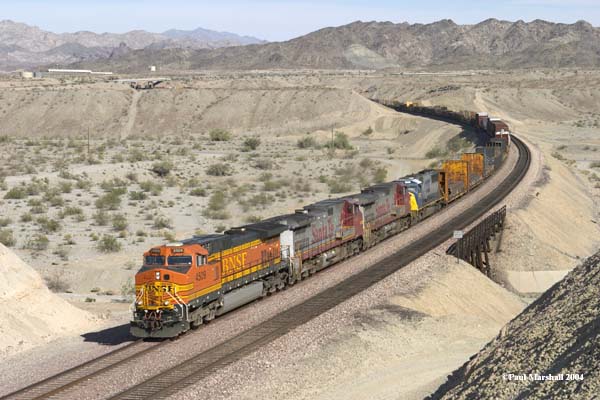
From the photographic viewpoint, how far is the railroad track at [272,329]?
848 inches

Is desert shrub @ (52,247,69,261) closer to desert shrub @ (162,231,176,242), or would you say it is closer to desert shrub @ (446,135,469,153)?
desert shrub @ (162,231,176,242)


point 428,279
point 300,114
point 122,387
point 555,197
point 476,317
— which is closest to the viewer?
point 122,387

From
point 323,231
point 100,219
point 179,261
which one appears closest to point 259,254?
point 179,261

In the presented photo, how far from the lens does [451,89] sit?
185 meters

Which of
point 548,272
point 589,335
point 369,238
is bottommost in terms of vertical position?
point 548,272

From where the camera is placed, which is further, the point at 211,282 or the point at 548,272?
the point at 548,272

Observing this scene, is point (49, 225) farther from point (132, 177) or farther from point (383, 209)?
point (132, 177)

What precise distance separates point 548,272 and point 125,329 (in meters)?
27.5

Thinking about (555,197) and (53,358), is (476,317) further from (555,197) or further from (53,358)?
(555,197)

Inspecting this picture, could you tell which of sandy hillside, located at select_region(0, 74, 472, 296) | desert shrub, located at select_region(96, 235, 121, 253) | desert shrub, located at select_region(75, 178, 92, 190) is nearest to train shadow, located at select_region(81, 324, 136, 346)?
sandy hillside, located at select_region(0, 74, 472, 296)

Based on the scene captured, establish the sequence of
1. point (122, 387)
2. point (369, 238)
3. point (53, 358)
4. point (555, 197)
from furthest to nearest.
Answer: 1. point (555, 197)
2. point (369, 238)
3. point (53, 358)
4. point (122, 387)

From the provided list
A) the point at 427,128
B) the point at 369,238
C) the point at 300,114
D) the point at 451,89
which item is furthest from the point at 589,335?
the point at 451,89

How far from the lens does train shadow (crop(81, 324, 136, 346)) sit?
26697 millimetres

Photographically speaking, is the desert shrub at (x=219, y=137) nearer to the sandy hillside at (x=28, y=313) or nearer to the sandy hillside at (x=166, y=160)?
the sandy hillside at (x=166, y=160)
